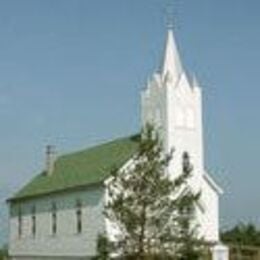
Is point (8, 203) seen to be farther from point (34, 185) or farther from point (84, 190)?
point (84, 190)

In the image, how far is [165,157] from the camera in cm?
3869

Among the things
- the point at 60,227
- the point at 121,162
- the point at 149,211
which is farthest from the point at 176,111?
the point at 149,211

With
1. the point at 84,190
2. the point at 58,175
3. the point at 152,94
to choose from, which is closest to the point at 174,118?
the point at 152,94

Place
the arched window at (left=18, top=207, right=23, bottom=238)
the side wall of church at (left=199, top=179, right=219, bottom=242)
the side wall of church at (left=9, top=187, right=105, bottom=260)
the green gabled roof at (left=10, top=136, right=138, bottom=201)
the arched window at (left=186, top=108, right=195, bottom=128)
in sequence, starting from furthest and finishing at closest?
1. the arched window at (left=18, top=207, right=23, bottom=238)
2. the side wall of church at (left=199, top=179, right=219, bottom=242)
3. the arched window at (left=186, top=108, right=195, bottom=128)
4. the green gabled roof at (left=10, top=136, right=138, bottom=201)
5. the side wall of church at (left=9, top=187, right=105, bottom=260)

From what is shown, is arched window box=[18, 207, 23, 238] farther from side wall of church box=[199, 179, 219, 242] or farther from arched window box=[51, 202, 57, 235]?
side wall of church box=[199, 179, 219, 242]

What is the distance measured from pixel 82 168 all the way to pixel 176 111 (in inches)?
348

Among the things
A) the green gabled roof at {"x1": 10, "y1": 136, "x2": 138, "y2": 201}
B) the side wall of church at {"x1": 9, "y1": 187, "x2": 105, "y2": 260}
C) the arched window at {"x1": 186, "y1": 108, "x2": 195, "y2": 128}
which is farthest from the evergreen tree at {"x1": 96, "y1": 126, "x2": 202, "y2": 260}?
the arched window at {"x1": 186, "y1": 108, "x2": 195, "y2": 128}

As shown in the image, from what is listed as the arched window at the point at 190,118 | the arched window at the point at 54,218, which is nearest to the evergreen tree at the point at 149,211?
the arched window at the point at 190,118

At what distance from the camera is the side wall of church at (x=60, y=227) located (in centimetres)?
5841

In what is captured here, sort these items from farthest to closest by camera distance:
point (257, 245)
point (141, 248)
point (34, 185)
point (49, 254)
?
point (34, 185)
point (49, 254)
point (257, 245)
point (141, 248)

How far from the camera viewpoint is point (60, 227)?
63.9 metres

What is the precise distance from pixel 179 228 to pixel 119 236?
2.45 metres

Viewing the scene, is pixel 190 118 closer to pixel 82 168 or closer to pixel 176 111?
pixel 176 111

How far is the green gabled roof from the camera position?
59250mm
